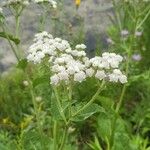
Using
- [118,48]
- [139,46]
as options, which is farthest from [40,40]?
[139,46]

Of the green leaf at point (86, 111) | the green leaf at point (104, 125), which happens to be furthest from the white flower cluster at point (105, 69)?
the green leaf at point (104, 125)

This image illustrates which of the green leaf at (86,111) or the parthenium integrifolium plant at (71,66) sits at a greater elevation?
the parthenium integrifolium plant at (71,66)

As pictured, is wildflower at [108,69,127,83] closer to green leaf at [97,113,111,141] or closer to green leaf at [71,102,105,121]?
green leaf at [71,102,105,121]

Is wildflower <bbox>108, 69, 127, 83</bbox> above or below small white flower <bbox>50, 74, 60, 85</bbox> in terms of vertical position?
below

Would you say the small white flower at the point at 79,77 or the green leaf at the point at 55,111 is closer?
the small white flower at the point at 79,77

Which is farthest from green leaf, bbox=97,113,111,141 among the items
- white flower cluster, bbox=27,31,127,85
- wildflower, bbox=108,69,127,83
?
wildflower, bbox=108,69,127,83

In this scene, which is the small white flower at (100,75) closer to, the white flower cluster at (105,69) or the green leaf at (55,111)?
the white flower cluster at (105,69)

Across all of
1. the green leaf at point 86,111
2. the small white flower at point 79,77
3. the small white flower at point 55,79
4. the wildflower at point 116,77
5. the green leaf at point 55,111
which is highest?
the small white flower at point 55,79
